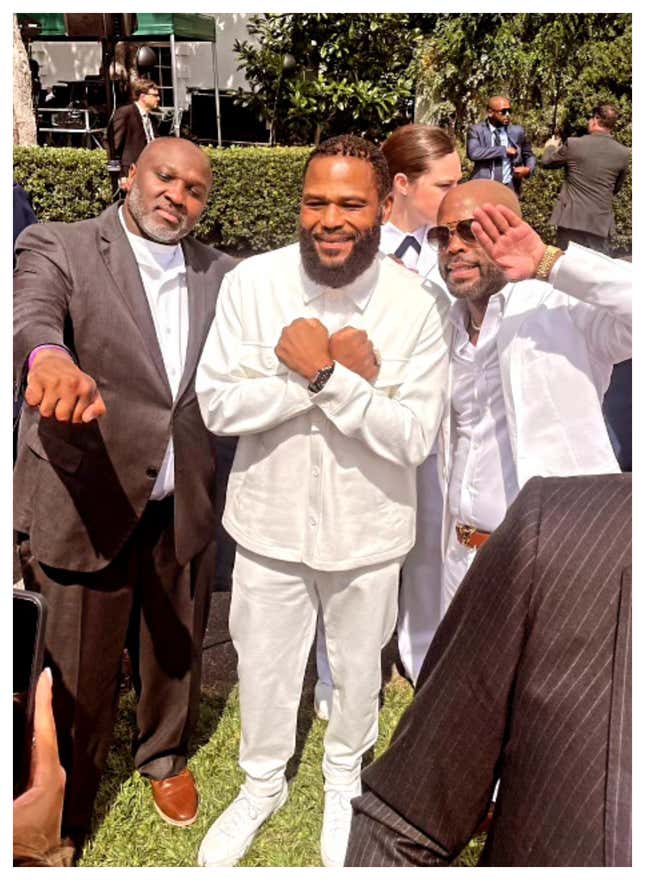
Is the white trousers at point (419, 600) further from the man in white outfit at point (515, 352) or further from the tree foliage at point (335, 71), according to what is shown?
the tree foliage at point (335, 71)

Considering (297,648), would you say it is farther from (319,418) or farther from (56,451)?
(56,451)

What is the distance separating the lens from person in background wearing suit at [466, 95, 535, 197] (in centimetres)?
930

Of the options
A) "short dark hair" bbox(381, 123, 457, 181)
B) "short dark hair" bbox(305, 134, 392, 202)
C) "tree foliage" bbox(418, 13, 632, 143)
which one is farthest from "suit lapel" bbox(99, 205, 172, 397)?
"tree foliage" bbox(418, 13, 632, 143)

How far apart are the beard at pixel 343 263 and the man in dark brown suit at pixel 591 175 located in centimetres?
Answer: 700

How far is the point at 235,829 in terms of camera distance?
2783 millimetres

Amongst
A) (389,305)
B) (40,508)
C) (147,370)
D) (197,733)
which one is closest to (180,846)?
(197,733)

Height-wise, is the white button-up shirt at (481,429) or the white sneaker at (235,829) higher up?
the white button-up shirt at (481,429)

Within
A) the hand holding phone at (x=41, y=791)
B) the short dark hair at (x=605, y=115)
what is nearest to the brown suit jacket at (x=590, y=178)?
the short dark hair at (x=605, y=115)

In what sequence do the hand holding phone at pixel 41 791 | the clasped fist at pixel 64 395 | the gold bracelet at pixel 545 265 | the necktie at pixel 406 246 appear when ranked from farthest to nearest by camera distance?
the necktie at pixel 406 246 → the gold bracelet at pixel 545 265 → the clasped fist at pixel 64 395 → the hand holding phone at pixel 41 791

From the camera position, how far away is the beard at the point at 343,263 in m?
2.41

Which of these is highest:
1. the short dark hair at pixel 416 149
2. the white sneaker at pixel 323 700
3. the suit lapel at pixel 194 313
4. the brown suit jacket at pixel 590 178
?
the brown suit jacket at pixel 590 178

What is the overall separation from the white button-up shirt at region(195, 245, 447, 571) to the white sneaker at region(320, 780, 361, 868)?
2.93 feet

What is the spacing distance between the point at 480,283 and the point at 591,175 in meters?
7.22

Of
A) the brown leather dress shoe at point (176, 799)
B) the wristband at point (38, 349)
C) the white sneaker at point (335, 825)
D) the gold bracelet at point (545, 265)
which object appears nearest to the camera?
the wristband at point (38, 349)
